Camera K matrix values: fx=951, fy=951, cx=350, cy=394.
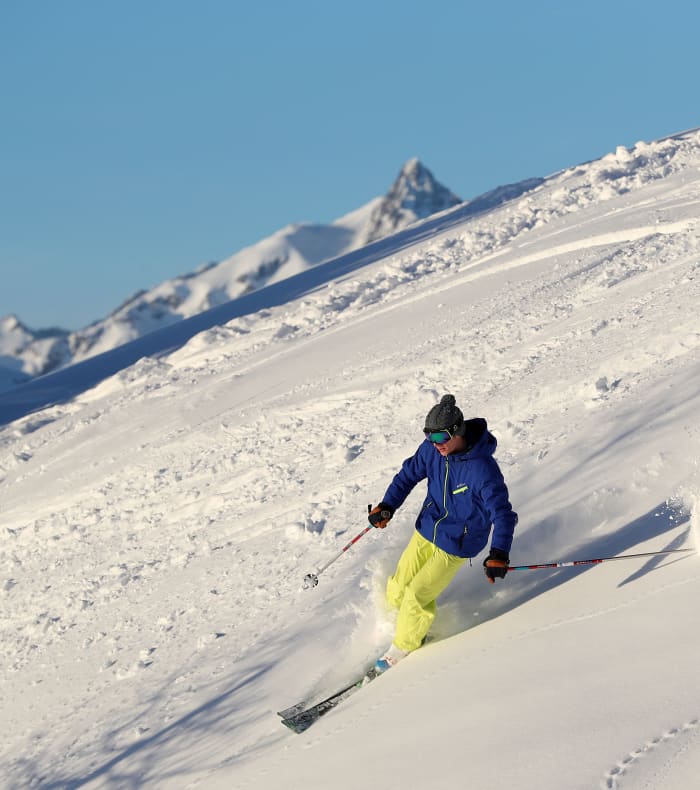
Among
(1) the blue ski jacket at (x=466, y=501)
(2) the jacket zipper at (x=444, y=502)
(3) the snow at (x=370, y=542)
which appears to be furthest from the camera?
(2) the jacket zipper at (x=444, y=502)

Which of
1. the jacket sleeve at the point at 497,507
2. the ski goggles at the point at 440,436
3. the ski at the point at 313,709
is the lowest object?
the ski at the point at 313,709

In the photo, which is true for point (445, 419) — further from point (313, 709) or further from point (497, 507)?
point (313, 709)

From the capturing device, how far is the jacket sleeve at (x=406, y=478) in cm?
571

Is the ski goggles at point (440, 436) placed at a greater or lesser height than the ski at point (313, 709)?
greater

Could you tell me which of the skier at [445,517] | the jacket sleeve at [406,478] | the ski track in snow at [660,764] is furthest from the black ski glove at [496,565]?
the ski track in snow at [660,764]

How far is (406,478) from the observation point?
5871 mm

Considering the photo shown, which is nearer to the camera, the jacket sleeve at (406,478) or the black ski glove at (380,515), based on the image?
the jacket sleeve at (406,478)

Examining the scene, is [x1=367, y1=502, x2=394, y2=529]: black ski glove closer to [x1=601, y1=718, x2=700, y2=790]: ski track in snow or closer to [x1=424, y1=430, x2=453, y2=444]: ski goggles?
[x1=424, y1=430, x2=453, y2=444]: ski goggles

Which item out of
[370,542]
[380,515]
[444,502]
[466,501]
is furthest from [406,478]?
[370,542]

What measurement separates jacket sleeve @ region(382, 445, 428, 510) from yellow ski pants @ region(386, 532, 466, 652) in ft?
1.22

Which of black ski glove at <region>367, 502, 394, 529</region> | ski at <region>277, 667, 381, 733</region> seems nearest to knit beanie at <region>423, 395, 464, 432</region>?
black ski glove at <region>367, 502, 394, 529</region>

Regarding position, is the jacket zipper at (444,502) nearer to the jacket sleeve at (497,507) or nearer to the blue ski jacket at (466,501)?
the blue ski jacket at (466,501)

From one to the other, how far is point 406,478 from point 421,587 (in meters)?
0.71

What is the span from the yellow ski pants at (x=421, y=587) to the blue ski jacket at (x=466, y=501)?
8 cm
